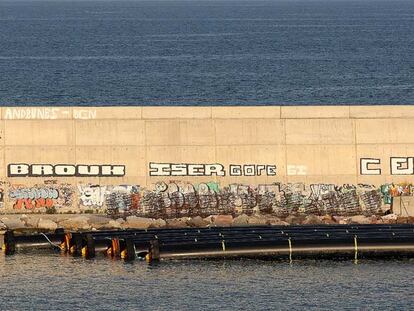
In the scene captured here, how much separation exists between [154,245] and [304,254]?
26.4 ft

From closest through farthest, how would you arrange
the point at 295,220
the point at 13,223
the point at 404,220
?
the point at 13,223, the point at 404,220, the point at 295,220

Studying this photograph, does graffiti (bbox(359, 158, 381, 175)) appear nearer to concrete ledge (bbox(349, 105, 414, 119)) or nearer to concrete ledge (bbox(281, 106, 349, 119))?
concrete ledge (bbox(349, 105, 414, 119))

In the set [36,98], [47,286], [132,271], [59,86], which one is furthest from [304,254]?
[59,86]

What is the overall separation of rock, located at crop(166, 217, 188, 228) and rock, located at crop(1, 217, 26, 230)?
8.59 m

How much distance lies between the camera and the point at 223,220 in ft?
291

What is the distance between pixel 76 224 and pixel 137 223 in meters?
3.59

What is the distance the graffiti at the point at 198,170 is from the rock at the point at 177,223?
4.10 metres

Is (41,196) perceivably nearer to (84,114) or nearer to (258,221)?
(84,114)

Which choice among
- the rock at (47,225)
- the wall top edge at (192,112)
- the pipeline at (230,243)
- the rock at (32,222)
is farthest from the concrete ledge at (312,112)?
the rock at (32,222)

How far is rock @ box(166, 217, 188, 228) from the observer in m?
88.0

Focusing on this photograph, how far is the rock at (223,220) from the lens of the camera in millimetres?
88188

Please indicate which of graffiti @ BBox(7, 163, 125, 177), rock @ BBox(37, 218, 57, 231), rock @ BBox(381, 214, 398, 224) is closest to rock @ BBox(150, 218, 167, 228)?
graffiti @ BBox(7, 163, 125, 177)

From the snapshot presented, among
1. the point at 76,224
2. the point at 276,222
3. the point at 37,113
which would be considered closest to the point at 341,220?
the point at 276,222

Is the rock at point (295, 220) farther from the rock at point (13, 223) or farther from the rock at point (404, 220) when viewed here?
the rock at point (13, 223)
